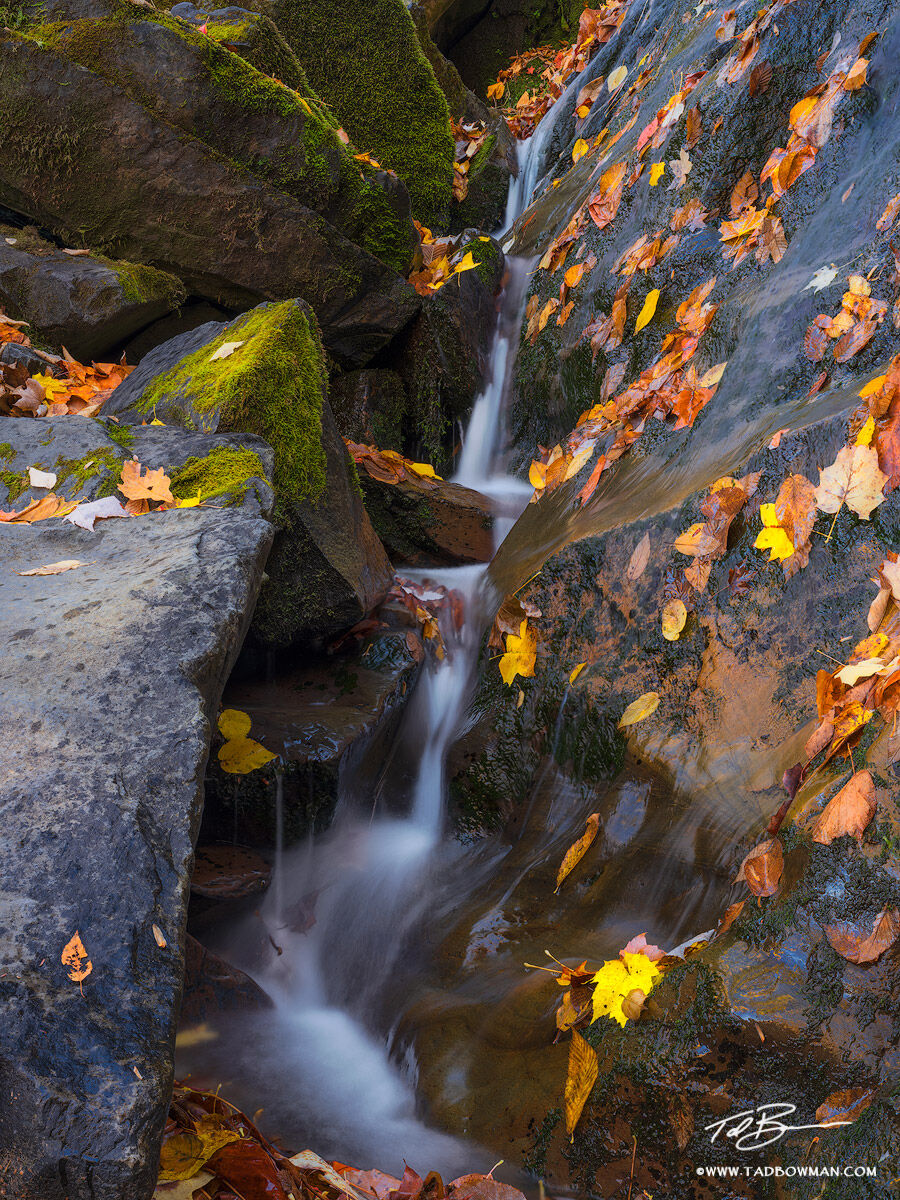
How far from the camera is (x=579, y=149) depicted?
20.8 ft

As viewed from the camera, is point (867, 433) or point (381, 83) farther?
point (381, 83)

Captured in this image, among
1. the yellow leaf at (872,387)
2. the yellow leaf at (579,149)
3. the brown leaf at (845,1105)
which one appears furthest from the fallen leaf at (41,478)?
the yellow leaf at (579,149)

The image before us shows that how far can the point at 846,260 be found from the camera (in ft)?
8.82

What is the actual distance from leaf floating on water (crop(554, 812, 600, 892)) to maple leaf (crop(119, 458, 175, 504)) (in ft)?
5.47

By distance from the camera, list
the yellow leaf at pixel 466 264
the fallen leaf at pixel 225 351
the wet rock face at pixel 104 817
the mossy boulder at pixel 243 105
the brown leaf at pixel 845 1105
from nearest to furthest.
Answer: the wet rock face at pixel 104 817
the brown leaf at pixel 845 1105
the fallen leaf at pixel 225 351
the mossy boulder at pixel 243 105
the yellow leaf at pixel 466 264

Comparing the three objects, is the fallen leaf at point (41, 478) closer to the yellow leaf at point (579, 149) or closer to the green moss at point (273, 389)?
the green moss at point (273, 389)

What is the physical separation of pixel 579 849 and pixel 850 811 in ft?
3.36

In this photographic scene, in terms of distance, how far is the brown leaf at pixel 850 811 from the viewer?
62.0 inches

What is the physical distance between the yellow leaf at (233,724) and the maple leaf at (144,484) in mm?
819

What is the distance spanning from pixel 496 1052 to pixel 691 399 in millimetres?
2312

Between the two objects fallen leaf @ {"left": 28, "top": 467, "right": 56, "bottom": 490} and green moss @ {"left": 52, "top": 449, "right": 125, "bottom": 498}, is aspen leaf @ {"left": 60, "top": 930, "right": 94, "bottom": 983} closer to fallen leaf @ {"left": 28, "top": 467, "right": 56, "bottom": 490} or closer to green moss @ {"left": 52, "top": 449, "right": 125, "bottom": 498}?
green moss @ {"left": 52, "top": 449, "right": 125, "bottom": 498}

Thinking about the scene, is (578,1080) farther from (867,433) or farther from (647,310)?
(647,310)

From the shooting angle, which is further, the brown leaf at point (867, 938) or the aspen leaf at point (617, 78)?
the aspen leaf at point (617, 78)
